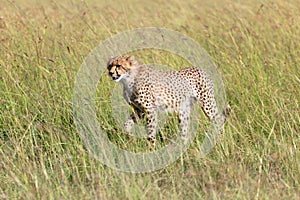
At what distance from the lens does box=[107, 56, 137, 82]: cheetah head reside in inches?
167

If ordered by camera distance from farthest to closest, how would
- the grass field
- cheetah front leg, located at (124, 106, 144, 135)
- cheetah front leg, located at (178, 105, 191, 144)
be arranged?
cheetah front leg, located at (124, 106, 144, 135)
cheetah front leg, located at (178, 105, 191, 144)
the grass field

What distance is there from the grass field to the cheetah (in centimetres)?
15

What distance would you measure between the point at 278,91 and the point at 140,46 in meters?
1.29

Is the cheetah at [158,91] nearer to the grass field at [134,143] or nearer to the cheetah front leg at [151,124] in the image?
the cheetah front leg at [151,124]

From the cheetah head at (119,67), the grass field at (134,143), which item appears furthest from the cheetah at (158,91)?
the grass field at (134,143)

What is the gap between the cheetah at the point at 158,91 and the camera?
425 cm

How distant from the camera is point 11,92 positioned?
4.52 m

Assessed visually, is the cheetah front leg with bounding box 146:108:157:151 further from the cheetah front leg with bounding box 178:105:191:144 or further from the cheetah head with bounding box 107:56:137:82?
the cheetah head with bounding box 107:56:137:82

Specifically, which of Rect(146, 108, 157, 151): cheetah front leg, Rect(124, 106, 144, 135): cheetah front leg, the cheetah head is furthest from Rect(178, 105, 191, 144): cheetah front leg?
the cheetah head

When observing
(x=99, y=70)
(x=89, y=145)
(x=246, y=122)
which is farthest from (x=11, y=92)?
(x=246, y=122)

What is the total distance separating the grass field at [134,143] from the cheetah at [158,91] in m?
0.15

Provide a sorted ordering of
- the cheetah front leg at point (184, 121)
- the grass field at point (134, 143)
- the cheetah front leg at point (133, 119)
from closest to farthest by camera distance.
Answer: the grass field at point (134, 143) < the cheetah front leg at point (184, 121) < the cheetah front leg at point (133, 119)

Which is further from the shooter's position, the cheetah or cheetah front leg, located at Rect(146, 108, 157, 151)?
the cheetah

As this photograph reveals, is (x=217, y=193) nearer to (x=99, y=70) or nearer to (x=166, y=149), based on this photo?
(x=166, y=149)
